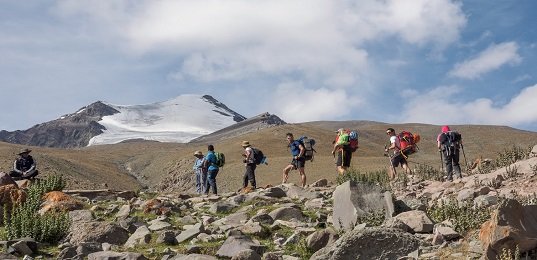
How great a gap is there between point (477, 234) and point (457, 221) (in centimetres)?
71

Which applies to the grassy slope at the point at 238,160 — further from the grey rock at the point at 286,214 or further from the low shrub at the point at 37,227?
the low shrub at the point at 37,227

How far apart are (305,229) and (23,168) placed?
13861 mm

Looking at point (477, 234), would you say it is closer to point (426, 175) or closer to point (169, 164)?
point (426, 175)

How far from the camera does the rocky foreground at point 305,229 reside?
22.6 ft

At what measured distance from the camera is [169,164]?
82.2 m

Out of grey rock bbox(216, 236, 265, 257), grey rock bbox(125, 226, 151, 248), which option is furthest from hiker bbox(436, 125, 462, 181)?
grey rock bbox(216, 236, 265, 257)

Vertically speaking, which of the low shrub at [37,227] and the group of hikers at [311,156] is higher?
the group of hikers at [311,156]

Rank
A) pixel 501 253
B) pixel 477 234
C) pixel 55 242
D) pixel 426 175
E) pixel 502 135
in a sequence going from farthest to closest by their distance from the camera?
pixel 502 135
pixel 426 175
pixel 55 242
pixel 477 234
pixel 501 253

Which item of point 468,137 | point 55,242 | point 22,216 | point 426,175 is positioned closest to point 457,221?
point 55,242

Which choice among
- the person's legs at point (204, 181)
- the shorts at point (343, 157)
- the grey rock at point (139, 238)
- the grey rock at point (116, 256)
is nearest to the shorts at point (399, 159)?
the shorts at point (343, 157)

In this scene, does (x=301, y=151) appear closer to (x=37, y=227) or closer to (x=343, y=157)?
(x=343, y=157)

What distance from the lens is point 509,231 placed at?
6359 mm

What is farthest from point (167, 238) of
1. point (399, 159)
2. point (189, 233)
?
point (399, 159)

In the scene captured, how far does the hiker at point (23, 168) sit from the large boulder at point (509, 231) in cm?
1687
